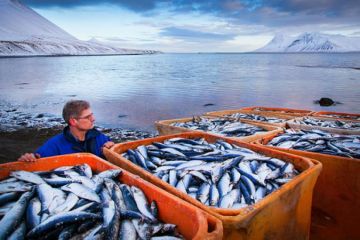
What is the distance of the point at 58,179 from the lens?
103 inches

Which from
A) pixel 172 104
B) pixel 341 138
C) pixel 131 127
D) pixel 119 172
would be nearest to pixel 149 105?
pixel 172 104

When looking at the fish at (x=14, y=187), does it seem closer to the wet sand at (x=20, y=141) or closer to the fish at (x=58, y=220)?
the fish at (x=58, y=220)

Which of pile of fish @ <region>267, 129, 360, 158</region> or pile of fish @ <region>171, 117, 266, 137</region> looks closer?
pile of fish @ <region>267, 129, 360, 158</region>

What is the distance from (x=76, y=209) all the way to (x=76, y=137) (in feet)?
6.93

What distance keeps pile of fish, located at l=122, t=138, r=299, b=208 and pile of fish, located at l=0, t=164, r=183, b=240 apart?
2.09 feet

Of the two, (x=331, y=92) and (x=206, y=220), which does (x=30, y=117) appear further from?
(x=331, y=92)

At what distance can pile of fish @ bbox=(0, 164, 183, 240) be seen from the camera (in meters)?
1.82

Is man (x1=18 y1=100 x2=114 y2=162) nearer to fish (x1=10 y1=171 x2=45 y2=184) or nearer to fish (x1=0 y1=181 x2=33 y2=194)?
fish (x1=10 y1=171 x2=45 y2=184)

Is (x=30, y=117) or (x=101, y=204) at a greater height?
(x=101, y=204)

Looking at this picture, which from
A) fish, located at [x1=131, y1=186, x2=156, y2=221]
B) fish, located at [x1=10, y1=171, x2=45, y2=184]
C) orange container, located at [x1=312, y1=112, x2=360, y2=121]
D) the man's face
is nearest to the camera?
fish, located at [x1=131, y1=186, x2=156, y2=221]

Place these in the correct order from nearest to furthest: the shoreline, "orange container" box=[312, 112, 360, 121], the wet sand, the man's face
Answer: the man's face
"orange container" box=[312, 112, 360, 121]
the wet sand
the shoreline

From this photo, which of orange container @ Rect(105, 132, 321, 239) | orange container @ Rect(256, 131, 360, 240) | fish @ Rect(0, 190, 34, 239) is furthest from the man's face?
orange container @ Rect(256, 131, 360, 240)

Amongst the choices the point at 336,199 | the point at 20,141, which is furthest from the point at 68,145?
the point at 20,141

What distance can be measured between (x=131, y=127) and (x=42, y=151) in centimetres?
811
